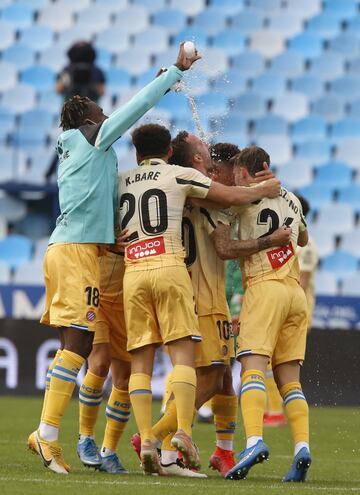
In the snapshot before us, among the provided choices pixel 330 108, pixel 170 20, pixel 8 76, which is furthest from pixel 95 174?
pixel 170 20

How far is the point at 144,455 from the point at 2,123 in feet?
39.9

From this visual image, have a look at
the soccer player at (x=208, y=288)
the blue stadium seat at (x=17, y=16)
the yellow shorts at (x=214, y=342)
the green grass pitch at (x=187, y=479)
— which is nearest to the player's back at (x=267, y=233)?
the soccer player at (x=208, y=288)

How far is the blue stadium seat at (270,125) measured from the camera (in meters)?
18.1

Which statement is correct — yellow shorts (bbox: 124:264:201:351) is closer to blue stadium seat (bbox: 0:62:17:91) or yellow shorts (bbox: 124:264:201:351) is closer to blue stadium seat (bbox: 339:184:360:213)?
blue stadium seat (bbox: 339:184:360:213)

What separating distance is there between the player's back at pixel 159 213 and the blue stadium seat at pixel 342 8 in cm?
1347

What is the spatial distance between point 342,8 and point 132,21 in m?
3.48

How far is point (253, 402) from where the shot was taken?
6312 millimetres

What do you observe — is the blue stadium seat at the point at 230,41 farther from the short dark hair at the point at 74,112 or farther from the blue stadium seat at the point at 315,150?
the short dark hair at the point at 74,112

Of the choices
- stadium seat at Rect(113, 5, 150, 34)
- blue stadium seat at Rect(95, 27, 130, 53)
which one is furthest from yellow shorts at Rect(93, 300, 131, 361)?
stadium seat at Rect(113, 5, 150, 34)

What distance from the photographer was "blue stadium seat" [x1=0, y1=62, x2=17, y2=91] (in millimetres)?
19094

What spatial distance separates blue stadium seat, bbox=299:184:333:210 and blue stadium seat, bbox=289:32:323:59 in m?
2.87

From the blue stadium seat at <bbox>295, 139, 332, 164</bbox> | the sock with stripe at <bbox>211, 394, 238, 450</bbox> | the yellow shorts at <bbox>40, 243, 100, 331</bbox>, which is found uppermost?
the blue stadium seat at <bbox>295, 139, 332, 164</bbox>

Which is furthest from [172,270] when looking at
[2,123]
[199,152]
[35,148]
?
[2,123]

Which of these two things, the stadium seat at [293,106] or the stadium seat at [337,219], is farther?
the stadium seat at [293,106]
